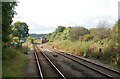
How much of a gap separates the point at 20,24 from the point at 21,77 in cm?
5154

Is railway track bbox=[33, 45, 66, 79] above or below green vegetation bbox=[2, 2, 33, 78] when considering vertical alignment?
below

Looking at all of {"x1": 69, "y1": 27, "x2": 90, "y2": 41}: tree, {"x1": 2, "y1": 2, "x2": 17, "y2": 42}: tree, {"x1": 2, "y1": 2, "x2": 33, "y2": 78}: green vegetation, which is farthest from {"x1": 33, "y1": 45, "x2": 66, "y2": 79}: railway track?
{"x1": 69, "y1": 27, "x2": 90, "y2": 41}: tree

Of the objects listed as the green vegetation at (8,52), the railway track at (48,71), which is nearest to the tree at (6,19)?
the green vegetation at (8,52)

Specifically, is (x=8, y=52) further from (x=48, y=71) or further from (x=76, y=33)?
(x=76, y=33)

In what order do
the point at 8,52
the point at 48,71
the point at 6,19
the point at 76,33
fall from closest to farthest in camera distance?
the point at 48,71 → the point at 6,19 → the point at 8,52 → the point at 76,33

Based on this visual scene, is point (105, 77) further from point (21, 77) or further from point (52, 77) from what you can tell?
point (21, 77)

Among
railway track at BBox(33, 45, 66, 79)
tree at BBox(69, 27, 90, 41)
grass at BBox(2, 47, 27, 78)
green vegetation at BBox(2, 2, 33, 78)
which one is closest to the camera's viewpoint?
railway track at BBox(33, 45, 66, 79)

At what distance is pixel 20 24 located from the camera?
174 feet

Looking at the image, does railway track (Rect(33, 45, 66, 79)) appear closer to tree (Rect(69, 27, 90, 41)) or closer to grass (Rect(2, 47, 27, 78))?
grass (Rect(2, 47, 27, 78))

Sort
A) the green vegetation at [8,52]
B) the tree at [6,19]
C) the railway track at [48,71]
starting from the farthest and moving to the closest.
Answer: the tree at [6,19], the green vegetation at [8,52], the railway track at [48,71]

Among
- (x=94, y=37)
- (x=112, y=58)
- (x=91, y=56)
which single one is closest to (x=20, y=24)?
(x=94, y=37)

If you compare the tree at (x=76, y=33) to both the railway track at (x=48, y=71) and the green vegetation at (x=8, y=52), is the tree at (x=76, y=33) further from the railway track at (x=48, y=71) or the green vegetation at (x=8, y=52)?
the green vegetation at (x=8, y=52)

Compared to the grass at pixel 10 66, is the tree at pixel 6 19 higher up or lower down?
higher up

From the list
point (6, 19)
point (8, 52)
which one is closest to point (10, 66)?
point (8, 52)
